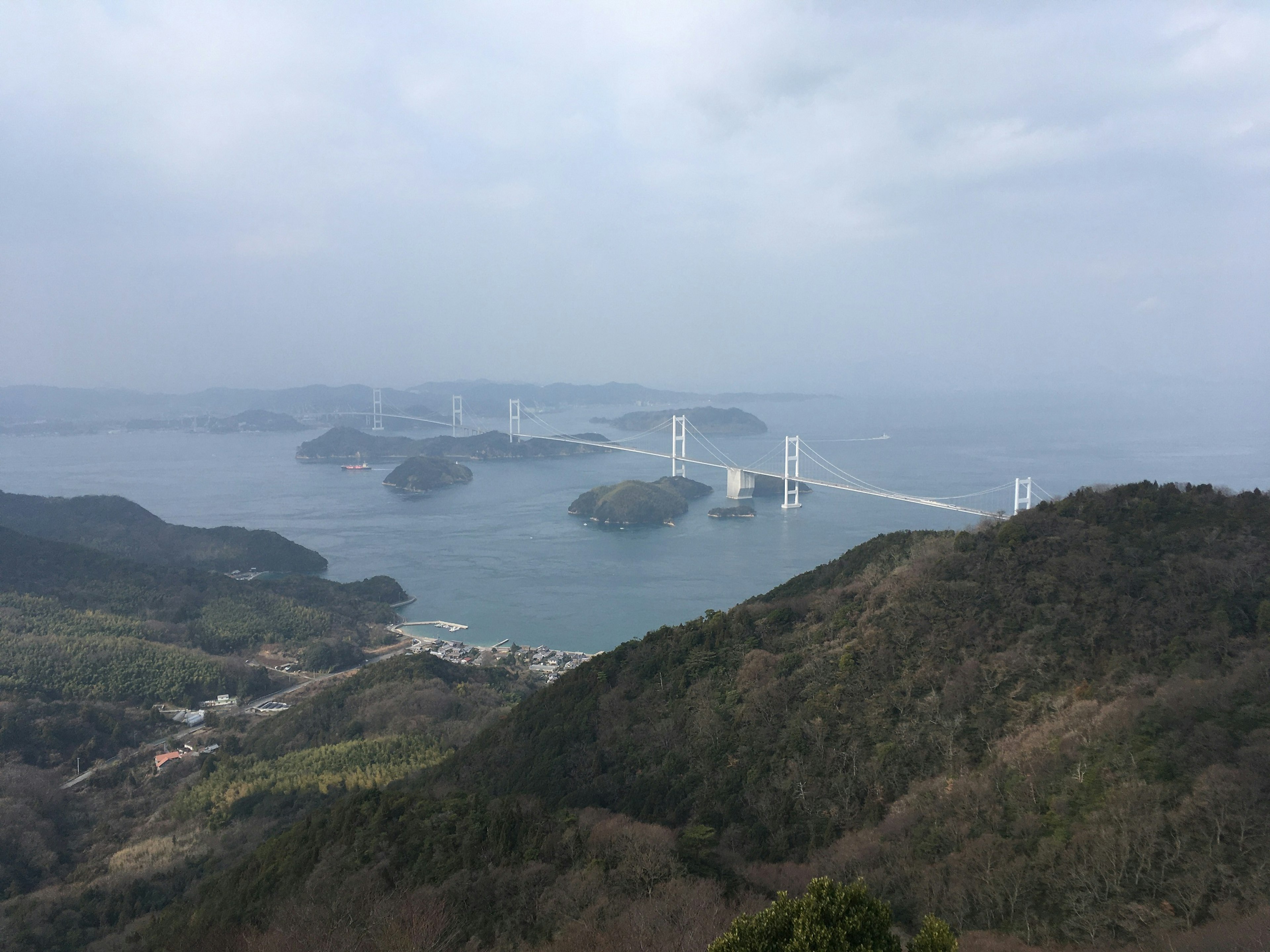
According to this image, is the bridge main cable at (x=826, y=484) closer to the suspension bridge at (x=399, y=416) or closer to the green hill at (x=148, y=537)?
the suspension bridge at (x=399, y=416)

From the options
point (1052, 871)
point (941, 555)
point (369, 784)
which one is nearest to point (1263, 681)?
point (1052, 871)

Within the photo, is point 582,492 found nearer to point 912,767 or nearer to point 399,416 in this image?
point 912,767

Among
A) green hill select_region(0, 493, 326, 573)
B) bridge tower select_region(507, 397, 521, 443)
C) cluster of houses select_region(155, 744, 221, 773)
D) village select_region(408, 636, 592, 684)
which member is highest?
bridge tower select_region(507, 397, 521, 443)

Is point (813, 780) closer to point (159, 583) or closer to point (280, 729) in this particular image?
point (280, 729)

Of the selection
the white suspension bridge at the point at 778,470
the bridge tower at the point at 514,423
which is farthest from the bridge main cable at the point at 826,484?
the bridge tower at the point at 514,423

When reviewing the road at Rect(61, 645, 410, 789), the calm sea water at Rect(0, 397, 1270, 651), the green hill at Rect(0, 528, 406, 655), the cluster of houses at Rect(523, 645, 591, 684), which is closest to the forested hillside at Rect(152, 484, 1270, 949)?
the road at Rect(61, 645, 410, 789)

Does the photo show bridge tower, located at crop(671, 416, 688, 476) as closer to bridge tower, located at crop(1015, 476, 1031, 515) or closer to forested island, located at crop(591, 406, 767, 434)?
forested island, located at crop(591, 406, 767, 434)
